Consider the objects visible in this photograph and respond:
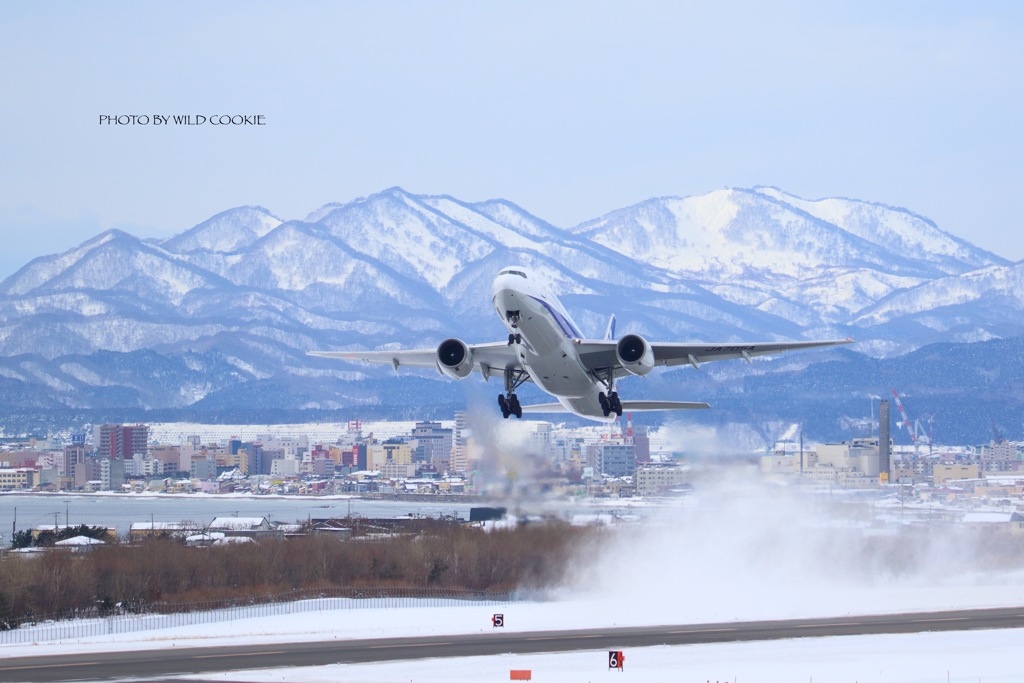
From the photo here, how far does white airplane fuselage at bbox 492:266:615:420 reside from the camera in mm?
47188

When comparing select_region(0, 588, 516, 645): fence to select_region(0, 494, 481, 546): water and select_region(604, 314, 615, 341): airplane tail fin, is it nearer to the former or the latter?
select_region(604, 314, 615, 341): airplane tail fin

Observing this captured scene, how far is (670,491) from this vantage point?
92.6 m

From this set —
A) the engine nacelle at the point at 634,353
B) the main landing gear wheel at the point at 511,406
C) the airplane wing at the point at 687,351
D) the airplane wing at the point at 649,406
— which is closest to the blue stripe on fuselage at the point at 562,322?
the airplane wing at the point at 687,351

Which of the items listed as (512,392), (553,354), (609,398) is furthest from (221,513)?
(553,354)

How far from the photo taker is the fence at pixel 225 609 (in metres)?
61.8

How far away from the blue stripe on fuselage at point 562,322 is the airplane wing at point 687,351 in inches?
19.3

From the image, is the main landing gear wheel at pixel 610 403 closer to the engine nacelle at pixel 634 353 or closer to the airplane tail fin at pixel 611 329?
the engine nacelle at pixel 634 353

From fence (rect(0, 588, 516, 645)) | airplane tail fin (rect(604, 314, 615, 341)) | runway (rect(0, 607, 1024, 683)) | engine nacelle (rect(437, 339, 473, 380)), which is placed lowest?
fence (rect(0, 588, 516, 645))

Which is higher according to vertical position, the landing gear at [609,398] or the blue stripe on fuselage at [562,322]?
the blue stripe on fuselage at [562,322]

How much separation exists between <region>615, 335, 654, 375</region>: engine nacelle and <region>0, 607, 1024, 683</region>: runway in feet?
30.6

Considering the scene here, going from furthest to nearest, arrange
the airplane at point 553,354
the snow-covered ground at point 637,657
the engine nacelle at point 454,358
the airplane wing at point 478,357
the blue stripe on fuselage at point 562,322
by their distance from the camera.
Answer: the airplane wing at point 478,357
the engine nacelle at point 454,358
the blue stripe on fuselage at point 562,322
the airplane at point 553,354
the snow-covered ground at point 637,657

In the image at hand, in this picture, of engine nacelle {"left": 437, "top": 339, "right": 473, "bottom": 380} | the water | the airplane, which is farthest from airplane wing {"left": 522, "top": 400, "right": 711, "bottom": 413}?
the water

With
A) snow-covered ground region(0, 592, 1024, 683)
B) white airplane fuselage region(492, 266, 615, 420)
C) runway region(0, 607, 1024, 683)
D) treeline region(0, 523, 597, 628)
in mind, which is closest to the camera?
snow-covered ground region(0, 592, 1024, 683)

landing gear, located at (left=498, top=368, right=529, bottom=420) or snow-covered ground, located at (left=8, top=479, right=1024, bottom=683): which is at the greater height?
landing gear, located at (left=498, top=368, right=529, bottom=420)
